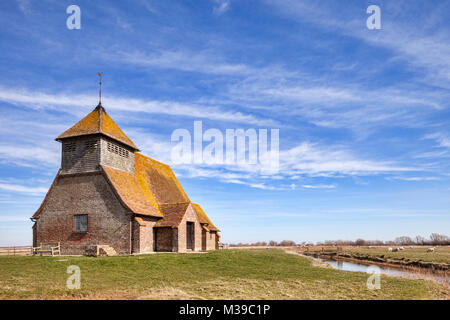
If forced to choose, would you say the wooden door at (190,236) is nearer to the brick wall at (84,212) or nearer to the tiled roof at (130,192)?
the tiled roof at (130,192)

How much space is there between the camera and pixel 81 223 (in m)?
30.0

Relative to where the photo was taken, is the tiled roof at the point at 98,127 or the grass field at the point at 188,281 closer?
the grass field at the point at 188,281

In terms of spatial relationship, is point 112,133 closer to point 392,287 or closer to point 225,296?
point 225,296

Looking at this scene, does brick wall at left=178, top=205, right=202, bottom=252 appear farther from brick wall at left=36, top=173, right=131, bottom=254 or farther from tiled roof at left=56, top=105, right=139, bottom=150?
tiled roof at left=56, top=105, right=139, bottom=150

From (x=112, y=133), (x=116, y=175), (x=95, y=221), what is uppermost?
(x=112, y=133)

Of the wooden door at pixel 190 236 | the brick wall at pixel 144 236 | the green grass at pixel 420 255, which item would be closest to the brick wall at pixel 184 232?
the wooden door at pixel 190 236

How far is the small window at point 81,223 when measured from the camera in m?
29.8

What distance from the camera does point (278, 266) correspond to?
2419cm

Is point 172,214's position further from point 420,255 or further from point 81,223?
point 420,255

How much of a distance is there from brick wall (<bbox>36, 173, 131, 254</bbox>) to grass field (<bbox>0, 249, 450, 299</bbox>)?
581 cm

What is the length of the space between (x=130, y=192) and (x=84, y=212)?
14.0ft

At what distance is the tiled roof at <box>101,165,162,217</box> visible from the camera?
1163 inches
